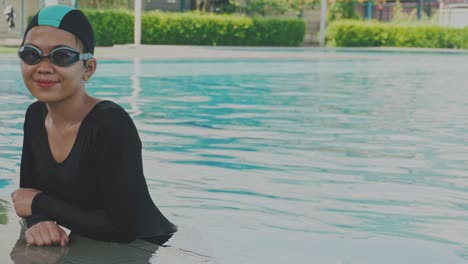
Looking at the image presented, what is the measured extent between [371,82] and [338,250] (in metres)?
15.6

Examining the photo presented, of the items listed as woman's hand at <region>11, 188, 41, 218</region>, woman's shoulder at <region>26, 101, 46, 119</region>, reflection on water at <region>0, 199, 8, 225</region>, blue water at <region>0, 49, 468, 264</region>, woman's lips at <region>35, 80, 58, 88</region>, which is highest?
woman's lips at <region>35, 80, 58, 88</region>

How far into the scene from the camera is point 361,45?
3916cm

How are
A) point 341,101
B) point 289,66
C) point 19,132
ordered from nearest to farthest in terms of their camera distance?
1. point 19,132
2. point 341,101
3. point 289,66

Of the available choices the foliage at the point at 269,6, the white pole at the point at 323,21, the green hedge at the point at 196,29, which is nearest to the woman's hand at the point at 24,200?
the green hedge at the point at 196,29

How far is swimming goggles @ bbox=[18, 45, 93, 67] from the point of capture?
315cm

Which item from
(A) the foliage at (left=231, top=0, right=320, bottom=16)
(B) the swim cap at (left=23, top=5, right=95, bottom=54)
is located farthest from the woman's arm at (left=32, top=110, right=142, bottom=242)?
(A) the foliage at (left=231, top=0, right=320, bottom=16)

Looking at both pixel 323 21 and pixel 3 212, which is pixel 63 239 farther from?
pixel 323 21

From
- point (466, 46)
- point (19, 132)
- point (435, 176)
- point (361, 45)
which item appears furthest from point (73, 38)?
point (466, 46)

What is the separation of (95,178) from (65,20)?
0.63m

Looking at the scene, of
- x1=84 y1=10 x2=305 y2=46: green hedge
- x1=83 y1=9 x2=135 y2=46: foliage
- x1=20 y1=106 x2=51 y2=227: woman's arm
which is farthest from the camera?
x1=84 y1=10 x2=305 y2=46: green hedge

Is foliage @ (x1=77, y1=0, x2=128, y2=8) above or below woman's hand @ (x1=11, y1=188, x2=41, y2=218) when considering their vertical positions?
above

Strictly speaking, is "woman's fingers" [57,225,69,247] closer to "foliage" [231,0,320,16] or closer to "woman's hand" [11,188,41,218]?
"woman's hand" [11,188,41,218]

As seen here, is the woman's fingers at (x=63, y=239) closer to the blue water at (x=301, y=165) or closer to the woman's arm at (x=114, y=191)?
Answer: the woman's arm at (x=114, y=191)

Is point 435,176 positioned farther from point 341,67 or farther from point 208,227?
point 341,67
